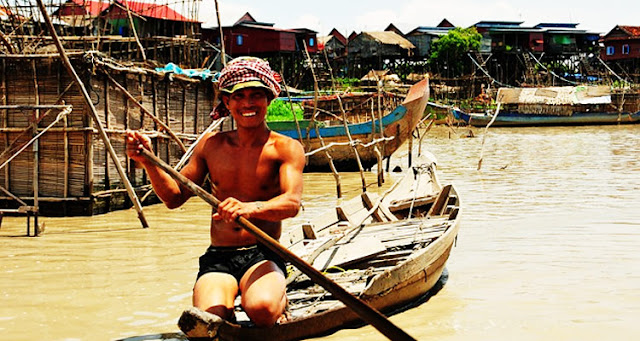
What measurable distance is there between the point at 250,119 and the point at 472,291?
2.64 m

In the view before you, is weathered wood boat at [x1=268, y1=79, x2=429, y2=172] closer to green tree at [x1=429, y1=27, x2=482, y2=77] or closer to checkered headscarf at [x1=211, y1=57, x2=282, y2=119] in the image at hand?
checkered headscarf at [x1=211, y1=57, x2=282, y2=119]

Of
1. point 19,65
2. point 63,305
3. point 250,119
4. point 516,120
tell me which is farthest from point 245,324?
point 516,120

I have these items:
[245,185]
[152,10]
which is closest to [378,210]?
[245,185]

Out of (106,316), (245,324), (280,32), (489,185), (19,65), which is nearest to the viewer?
(245,324)

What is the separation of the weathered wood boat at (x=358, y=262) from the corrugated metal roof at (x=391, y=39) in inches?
1494

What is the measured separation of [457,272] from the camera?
6.16 metres

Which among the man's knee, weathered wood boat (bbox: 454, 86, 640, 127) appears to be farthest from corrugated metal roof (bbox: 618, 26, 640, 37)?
the man's knee

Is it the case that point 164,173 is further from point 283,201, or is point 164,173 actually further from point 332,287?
point 332,287

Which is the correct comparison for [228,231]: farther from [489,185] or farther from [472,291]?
[489,185]

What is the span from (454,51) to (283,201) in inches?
1603

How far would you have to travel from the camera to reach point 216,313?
334 centimetres

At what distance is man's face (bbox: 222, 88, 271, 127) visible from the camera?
3586 mm

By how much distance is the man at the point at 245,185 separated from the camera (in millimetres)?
3422

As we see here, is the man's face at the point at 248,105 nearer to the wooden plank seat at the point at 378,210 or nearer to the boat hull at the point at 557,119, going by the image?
the wooden plank seat at the point at 378,210
